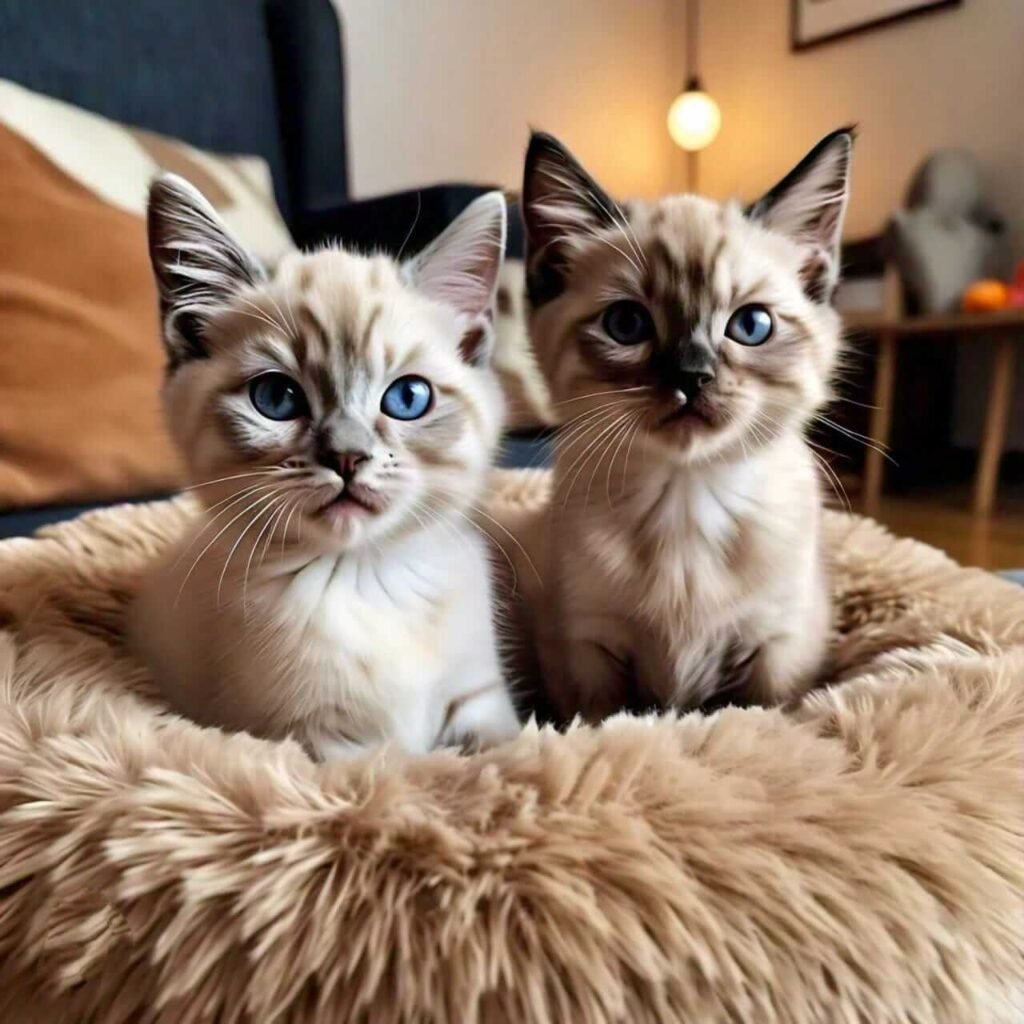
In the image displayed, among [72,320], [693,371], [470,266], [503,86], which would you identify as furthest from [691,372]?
[503,86]

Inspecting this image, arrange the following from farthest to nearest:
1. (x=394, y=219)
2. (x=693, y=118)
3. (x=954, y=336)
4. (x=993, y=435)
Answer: (x=693, y=118)
(x=954, y=336)
(x=993, y=435)
(x=394, y=219)

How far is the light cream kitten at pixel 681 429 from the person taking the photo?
82 cm

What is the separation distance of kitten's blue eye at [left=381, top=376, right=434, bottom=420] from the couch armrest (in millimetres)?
658

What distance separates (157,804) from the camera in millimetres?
579

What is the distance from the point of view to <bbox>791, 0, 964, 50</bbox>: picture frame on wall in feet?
10.2

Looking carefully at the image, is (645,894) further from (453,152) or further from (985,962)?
(453,152)

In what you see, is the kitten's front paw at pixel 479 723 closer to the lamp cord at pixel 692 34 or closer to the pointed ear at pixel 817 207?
the pointed ear at pixel 817 207

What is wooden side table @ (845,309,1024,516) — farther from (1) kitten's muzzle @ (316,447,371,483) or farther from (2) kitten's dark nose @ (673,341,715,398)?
(1) kitten's muzzle @ (316,447,371,483)

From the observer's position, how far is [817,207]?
0.90 meters

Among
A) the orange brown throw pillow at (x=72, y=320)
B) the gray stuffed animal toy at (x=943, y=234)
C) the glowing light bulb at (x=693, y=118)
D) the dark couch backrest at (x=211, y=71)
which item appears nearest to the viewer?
the orange brown throw pillow at (x=72, y=320)

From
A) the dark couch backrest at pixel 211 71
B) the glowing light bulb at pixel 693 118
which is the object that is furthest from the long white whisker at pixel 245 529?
the glowing light bulb at pixel 693 118

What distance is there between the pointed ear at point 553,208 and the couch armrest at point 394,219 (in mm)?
474

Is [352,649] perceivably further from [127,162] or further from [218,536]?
[127,162]

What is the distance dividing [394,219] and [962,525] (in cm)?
185
